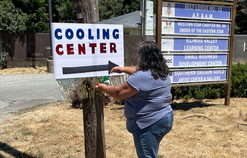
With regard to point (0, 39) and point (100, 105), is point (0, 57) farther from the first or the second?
point (100, 105)

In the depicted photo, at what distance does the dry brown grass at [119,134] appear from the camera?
12.6 ft

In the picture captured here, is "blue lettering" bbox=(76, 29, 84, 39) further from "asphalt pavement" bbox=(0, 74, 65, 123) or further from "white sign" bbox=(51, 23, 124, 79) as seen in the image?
"asphalt pavement" bbox=(0, 74, 65, 123)

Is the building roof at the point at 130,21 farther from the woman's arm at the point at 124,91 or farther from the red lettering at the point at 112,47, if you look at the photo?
the woman's arm at the point at 124,91

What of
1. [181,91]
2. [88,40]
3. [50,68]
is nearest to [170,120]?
[88,40]

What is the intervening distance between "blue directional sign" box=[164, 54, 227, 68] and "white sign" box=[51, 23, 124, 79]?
3.41m

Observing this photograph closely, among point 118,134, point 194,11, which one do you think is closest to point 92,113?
point 118,134

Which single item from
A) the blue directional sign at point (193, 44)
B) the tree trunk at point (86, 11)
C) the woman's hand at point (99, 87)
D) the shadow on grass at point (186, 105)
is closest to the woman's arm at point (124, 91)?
the woman's hand at point (99, 87)

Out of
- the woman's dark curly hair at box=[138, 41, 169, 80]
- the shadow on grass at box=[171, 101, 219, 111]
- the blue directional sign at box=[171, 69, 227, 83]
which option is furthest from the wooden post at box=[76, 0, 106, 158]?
the shadow on grass at box=[171, 101, 219, 111]

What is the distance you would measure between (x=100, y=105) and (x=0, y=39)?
46.9 feet

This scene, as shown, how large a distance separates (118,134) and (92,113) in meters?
1.80

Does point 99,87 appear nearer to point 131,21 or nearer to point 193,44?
point 193,44

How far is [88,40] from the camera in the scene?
8.69ft

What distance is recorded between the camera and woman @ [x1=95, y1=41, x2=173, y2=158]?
2.31 meters

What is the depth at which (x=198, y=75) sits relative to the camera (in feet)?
21.1
